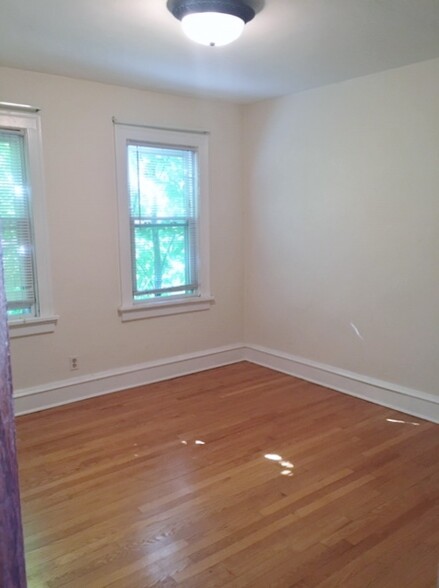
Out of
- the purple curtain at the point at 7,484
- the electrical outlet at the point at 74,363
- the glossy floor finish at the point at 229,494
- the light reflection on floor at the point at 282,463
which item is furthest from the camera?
the electrical outlet at the point at 74,363

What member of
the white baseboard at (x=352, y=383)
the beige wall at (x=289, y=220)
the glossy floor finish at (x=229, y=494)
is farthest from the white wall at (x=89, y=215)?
A: the white baseboard at (x=352, y=383)

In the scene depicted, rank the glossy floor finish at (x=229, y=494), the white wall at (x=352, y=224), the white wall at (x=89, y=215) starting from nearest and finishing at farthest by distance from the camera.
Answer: the glossy floor finish at (x=229, y=494)
the white wall at (x=352, y=224)
the white wall at (x=89, y=215)

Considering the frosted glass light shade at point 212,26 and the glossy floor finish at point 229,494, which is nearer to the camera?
the glossy floor finish at point 229,494

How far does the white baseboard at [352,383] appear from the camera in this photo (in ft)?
10.8

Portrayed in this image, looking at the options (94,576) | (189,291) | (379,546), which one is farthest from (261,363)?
(94,576)

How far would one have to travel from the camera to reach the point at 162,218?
404 cm

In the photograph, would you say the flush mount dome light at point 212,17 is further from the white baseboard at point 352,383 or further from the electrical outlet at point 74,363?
the white baseboard at point 352,383

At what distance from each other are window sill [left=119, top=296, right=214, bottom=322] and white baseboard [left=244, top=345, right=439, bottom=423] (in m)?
0.74

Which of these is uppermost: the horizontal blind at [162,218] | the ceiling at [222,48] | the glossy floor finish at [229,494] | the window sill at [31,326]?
the ceiling at [222,48]

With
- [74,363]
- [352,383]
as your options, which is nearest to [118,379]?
[74,363]

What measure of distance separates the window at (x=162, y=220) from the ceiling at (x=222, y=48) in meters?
0.52

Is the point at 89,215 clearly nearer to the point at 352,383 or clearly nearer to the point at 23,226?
the point at 23,226

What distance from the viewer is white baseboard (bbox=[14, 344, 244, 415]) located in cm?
350

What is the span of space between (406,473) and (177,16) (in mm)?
2729
